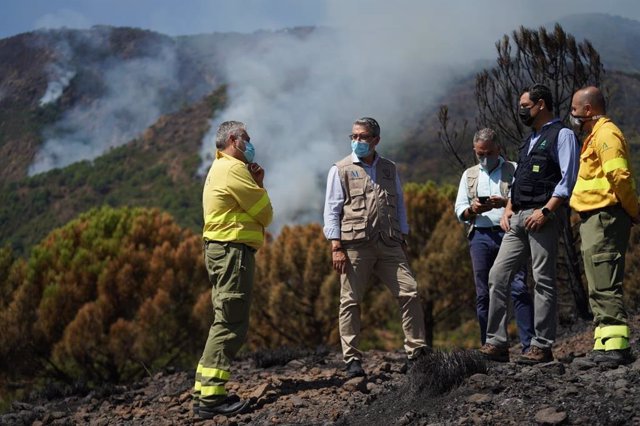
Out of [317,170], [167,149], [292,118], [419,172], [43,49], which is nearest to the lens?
[317,170]

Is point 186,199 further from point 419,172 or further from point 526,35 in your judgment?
point 526,35

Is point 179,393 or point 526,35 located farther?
point 526,35

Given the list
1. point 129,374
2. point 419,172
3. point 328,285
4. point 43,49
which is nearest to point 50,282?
point 129,374

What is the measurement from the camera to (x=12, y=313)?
1273 centimetres

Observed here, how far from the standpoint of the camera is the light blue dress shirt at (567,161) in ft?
14.6

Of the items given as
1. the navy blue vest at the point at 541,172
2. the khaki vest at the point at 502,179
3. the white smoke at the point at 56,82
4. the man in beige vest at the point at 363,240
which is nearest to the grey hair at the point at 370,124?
the man in beige vest at the point at 363,240

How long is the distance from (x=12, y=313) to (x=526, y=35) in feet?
31.8

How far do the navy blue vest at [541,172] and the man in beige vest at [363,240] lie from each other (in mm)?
1079

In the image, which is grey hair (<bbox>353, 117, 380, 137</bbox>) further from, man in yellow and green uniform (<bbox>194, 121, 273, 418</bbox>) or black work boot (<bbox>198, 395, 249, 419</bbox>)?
black work boot (<bbox>198, 395, 249, 419</bbox>)

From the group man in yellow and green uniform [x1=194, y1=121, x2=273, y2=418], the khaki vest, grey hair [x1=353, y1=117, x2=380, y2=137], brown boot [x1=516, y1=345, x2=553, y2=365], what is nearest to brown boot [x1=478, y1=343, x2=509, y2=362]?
brown boot [x1=516, y1=345, x2=553, y2=365]

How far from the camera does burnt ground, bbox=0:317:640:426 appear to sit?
3.59m

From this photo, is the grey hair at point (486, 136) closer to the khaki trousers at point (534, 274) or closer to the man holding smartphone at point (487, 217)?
the man holding smartphone at point (487, 217)

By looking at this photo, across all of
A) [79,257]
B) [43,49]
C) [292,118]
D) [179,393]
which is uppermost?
[43,49]

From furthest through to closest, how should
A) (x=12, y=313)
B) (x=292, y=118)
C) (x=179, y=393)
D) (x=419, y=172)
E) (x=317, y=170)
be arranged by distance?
1. (x=292, y=118)
2. (x=419, y=172)
3. (x=317, y=170)
4. (x=12, y=313)
5. (x=179, y=393)
